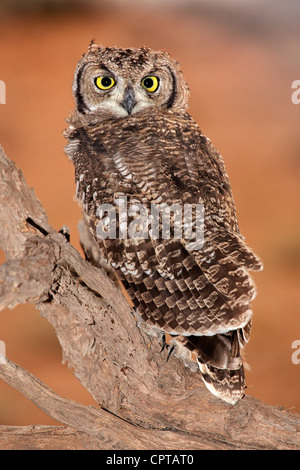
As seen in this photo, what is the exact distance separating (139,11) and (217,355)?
3949mm

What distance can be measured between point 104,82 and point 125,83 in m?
0.10

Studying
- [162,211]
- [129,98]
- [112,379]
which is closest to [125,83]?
[129,98]

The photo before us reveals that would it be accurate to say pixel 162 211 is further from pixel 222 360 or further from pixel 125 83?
pixel 125 83

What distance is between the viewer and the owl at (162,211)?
1.40 metres

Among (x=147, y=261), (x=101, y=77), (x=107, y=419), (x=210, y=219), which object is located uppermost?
(x=101, y=77)

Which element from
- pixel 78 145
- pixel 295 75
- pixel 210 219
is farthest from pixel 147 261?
pixel 295 75

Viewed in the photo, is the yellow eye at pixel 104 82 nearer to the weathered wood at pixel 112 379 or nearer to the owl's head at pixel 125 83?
the owl's head at pixel 125 83

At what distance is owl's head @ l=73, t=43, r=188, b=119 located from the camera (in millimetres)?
1851

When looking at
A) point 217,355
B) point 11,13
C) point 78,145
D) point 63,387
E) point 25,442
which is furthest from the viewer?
point 11,13

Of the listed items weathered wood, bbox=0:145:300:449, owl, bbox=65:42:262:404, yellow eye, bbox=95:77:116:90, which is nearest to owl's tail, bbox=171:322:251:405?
owl, bbox=65:42:262:404

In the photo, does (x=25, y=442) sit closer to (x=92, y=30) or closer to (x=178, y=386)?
(x=178, y=386)

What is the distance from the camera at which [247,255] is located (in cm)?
146

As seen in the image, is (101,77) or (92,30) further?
(92,30)
